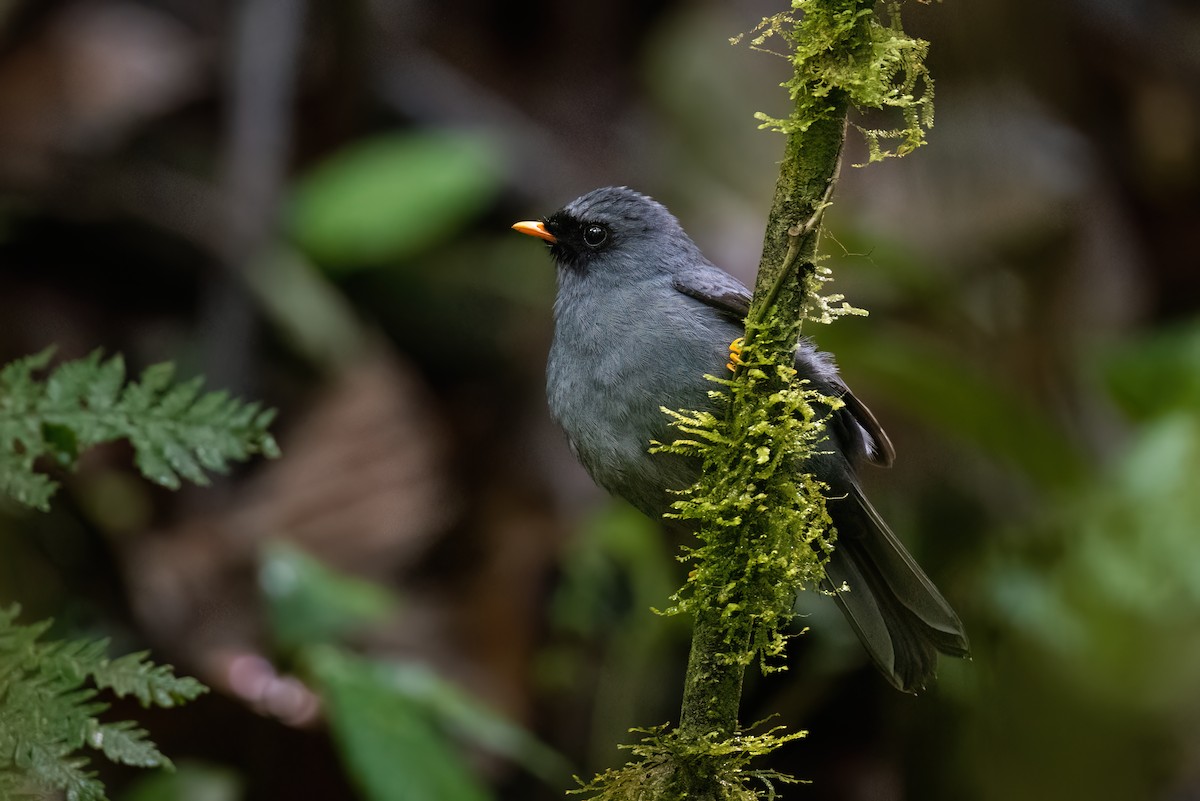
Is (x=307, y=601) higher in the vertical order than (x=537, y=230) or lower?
lower

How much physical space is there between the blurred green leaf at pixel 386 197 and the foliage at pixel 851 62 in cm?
445

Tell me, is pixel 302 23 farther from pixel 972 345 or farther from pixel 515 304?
pixel 972 345

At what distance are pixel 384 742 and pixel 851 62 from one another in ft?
7.28

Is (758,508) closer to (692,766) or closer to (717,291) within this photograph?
(692,766)

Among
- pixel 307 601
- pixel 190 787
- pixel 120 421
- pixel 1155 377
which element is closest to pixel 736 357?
pixel 120 421

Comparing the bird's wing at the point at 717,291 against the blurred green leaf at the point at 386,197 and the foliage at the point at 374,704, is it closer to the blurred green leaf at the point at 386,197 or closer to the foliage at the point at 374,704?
the foliage at the point at 374,704

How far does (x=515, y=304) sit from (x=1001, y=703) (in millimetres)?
4437

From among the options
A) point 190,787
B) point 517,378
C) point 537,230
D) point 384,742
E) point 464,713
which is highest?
point 517,378

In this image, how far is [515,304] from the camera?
7.91 meters

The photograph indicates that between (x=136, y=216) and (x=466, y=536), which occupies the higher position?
(x=136, y=216)

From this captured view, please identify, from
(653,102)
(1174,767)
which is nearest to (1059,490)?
→ (1174,767)

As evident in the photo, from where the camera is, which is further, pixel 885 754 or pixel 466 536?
pixel 466 536

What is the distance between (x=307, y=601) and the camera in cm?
415

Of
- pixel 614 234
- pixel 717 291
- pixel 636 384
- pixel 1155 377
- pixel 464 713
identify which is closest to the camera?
pixel 636 384
